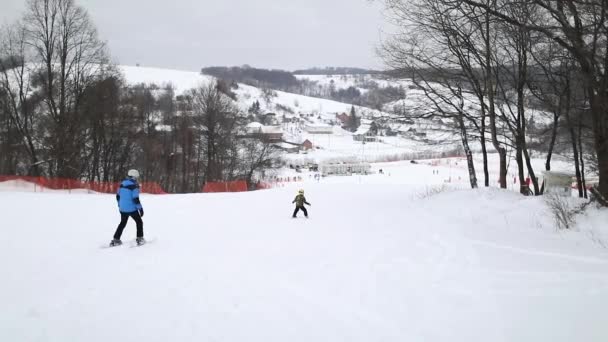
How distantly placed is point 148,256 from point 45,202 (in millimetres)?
11657

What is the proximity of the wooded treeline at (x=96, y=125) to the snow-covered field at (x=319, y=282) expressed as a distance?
20.2 metres

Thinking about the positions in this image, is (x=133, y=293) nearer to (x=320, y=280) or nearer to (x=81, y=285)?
(x=81, y=285)

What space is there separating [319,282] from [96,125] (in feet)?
105

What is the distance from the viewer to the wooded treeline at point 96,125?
1044 inches

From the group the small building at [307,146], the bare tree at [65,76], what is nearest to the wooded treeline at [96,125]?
the bare tree at [65,76]

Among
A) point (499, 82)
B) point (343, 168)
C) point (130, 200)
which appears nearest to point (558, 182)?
point (499, 82)

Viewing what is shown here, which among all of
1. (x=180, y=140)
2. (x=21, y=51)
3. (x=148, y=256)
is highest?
(x=21, y=51)

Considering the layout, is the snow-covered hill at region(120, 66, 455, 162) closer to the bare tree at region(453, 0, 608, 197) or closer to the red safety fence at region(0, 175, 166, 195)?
the bare tree at region(453, 0, 608, 197)

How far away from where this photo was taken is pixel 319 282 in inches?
229

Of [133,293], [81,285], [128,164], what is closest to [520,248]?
[133,293]

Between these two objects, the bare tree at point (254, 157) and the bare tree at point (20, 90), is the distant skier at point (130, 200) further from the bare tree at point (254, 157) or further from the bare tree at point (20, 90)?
the bare tree at point (254, 157)

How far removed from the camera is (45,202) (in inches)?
635

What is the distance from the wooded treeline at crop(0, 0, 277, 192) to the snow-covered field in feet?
66.3

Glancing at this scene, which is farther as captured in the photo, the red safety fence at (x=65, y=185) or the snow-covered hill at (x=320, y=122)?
the red safety fence at (x=65, y=185)
